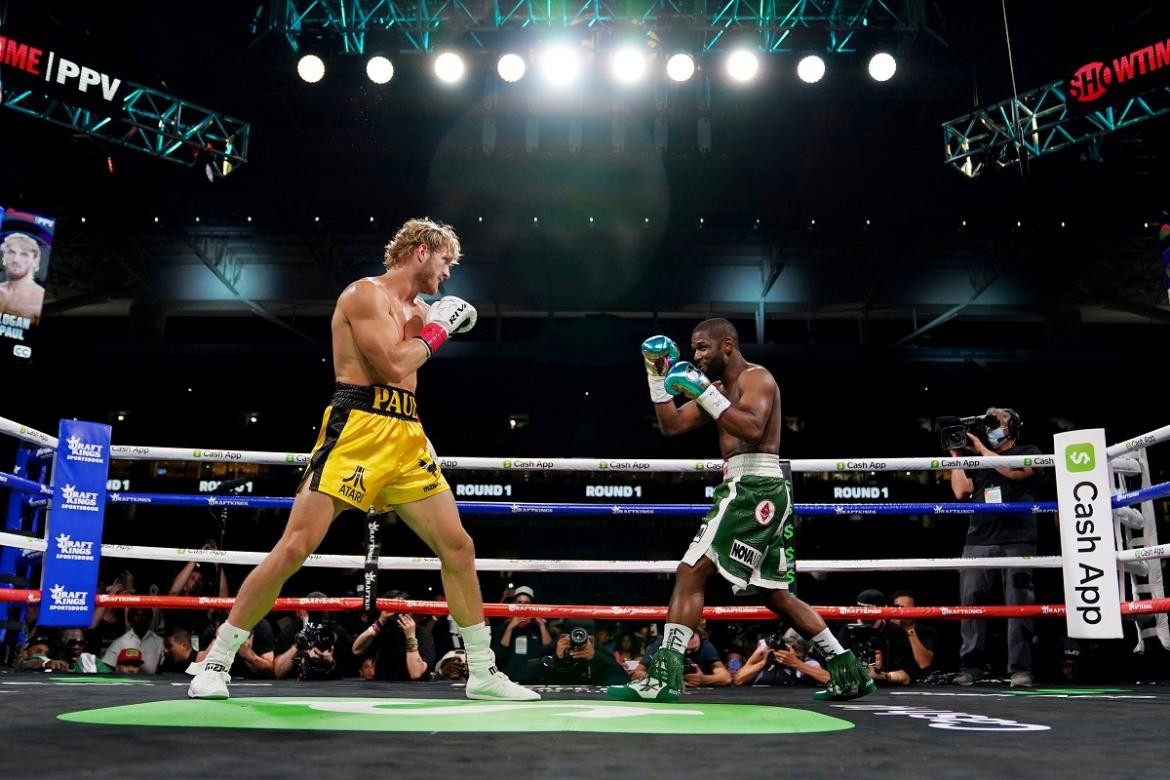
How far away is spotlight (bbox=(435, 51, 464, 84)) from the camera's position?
8.88 metres

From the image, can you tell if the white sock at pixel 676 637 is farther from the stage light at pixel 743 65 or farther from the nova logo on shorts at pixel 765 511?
the stage light at pixel 743 65

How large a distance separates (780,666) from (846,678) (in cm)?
235

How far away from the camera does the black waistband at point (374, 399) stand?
114 inches

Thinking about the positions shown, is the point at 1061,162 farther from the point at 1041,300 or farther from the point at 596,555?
the point at 596,555

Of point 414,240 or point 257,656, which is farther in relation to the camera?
point 257,656

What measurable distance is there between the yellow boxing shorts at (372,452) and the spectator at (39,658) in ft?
11.2

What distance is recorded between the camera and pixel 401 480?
2945 mm

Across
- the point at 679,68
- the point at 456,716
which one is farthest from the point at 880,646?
the point at 679,68

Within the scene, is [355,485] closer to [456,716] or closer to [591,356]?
[456,716]

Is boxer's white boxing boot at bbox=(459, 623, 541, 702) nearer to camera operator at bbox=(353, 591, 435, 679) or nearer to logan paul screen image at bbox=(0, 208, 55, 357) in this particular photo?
camera operator at bbox=(353, 591, 435, 679)

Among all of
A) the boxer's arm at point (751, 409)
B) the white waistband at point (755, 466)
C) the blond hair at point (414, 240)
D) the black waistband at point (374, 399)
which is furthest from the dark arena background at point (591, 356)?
the blond hair at point (414, 240)

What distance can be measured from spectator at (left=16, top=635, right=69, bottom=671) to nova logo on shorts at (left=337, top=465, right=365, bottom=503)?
136 inches

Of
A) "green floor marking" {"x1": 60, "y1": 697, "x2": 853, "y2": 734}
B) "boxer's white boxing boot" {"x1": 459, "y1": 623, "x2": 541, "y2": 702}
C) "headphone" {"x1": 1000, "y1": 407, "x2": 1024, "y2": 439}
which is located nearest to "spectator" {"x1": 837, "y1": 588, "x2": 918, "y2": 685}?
"headphone" {"x1": 1000, "y1": 407, "x2": 1024, "y2": 439}

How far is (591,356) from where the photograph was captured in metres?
14.6
